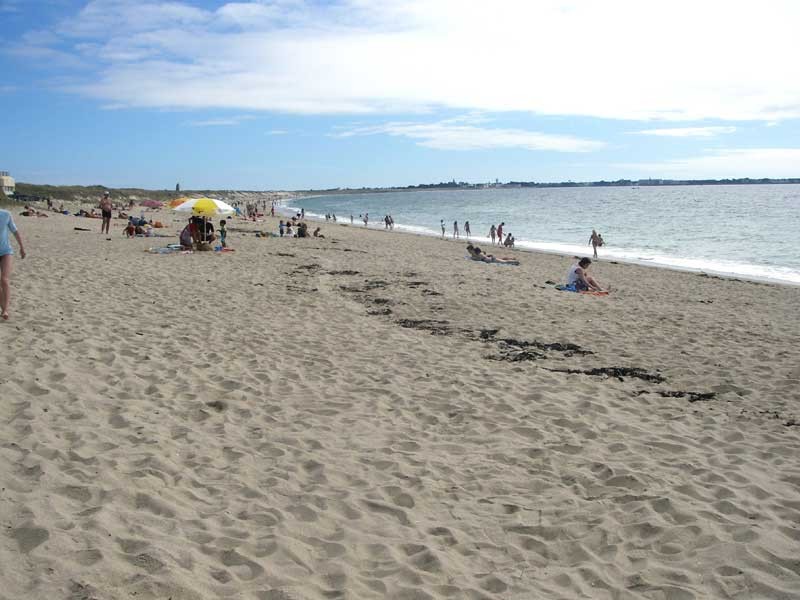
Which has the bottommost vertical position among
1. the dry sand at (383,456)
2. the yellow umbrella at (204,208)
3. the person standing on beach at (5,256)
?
the dry sand at (383,456)

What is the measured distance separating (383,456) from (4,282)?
596 cm

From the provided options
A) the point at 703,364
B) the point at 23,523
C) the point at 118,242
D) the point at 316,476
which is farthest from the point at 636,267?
the point at 23,523

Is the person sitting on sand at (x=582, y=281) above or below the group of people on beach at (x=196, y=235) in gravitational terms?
below

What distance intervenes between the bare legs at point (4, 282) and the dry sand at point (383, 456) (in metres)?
0.28

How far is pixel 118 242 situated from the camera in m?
19.8

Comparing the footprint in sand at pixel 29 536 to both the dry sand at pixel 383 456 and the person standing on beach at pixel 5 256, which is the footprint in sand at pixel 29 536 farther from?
the person standing on beach at pixel 5 256

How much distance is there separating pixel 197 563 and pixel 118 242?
61.6 feet

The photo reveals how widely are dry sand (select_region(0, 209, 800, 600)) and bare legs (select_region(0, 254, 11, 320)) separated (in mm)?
280

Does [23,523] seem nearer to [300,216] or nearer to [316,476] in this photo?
[316,476]

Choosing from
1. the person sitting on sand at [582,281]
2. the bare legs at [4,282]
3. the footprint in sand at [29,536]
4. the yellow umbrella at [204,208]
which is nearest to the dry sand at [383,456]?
the footprint in sand at [29,536]

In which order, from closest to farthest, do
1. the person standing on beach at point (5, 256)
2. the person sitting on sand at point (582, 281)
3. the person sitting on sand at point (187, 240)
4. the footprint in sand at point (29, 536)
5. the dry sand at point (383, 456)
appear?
the footprint in sand at point (29, 536) < the dry sand at point (383, 456) < the person standing on beach at point (5, 256) < the person sitting on sand at point (582, 281) < the person sitting on sand at point (187, 240)

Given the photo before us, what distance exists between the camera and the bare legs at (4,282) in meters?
7.67

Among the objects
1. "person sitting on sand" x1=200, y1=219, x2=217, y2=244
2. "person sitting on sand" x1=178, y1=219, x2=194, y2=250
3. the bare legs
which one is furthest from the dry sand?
"person sitting on sand" x1=200, y1=219, x2=217, y2=244

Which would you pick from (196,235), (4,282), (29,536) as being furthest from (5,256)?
(196,235)
